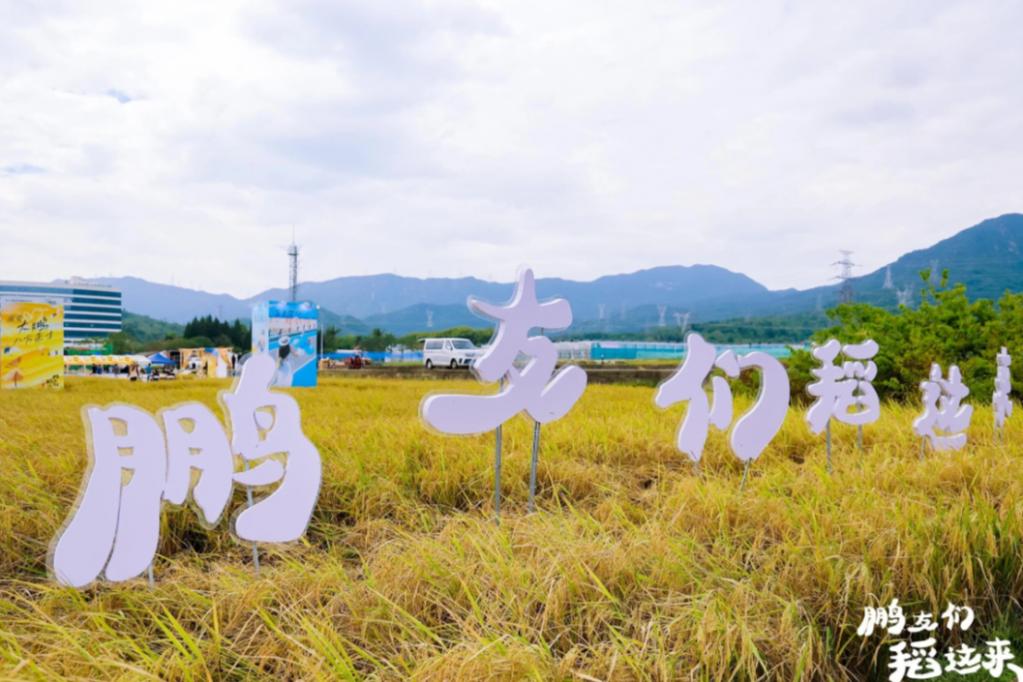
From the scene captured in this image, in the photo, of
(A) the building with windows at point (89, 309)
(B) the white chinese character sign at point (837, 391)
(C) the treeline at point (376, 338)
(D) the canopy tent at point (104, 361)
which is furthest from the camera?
(A) the building with windows at point (89, 309)

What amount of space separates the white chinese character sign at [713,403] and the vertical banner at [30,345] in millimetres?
8045

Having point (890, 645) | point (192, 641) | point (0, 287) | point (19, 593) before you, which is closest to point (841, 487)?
point (890, 645)

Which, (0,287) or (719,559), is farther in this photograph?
(0,287)

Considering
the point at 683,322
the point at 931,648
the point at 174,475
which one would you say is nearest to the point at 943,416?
the point at 931,648

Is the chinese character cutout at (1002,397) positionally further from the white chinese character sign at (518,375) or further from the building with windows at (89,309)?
the building with windows at (89,309)

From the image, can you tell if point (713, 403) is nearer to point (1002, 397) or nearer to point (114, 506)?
point (1002, 397)

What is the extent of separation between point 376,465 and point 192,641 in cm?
197

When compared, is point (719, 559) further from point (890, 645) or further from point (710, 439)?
point (710, 439)

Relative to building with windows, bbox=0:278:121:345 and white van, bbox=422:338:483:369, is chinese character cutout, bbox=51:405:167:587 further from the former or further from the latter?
building with windows, bbox=0:278:121:345

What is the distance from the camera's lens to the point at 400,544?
3322mm

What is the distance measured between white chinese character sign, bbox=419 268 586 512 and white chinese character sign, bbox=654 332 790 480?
752 millimetres

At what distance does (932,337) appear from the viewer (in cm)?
895

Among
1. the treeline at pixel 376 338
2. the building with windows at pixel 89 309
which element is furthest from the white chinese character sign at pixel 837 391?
the building with windows at pixel 89 309

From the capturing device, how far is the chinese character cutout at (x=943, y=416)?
5164 mm
